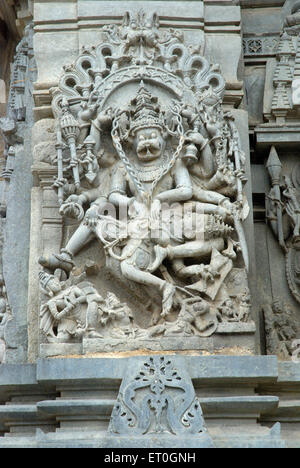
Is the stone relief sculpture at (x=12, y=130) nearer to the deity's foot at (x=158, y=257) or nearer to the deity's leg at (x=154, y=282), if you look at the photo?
the deity's leg at (x=154, y=282)

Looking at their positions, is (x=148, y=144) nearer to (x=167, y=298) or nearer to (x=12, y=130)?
(x=167, y=298)

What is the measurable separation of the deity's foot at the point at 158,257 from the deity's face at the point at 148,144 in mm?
755

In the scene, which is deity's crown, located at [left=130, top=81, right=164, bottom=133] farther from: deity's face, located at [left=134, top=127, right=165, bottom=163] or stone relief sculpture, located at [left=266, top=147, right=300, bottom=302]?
stone relief sculpture, located at [left=266, top=147, right=300, bottom=302]

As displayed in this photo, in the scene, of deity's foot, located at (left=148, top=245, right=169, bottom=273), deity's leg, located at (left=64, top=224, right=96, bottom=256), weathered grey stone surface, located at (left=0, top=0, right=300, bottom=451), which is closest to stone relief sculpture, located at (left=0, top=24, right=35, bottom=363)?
weathered grey stone surface, located at (left=0, top=0, right=300, bottom=451)

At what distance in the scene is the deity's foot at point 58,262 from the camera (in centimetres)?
780

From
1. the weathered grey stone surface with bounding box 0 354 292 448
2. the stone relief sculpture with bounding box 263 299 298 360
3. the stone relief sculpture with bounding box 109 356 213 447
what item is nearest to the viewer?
the stone relief sculpture with bounding box 109 356 213 447

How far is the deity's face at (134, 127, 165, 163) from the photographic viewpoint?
26.5 ft

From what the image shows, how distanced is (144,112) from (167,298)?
4.81ft

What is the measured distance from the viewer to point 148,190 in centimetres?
802

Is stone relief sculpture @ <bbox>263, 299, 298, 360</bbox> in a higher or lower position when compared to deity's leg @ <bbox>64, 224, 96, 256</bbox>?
lower

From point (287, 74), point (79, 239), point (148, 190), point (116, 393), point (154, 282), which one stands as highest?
point (287, 74)

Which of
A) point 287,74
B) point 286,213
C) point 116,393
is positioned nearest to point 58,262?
point 116,393

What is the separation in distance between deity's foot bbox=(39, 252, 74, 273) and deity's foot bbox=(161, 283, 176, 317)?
2.37 ft

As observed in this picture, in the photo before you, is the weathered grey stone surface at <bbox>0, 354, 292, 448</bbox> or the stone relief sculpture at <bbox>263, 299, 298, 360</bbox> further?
the stone relief sculpture at <bbox>263, 299, 298, 360</bbox>
